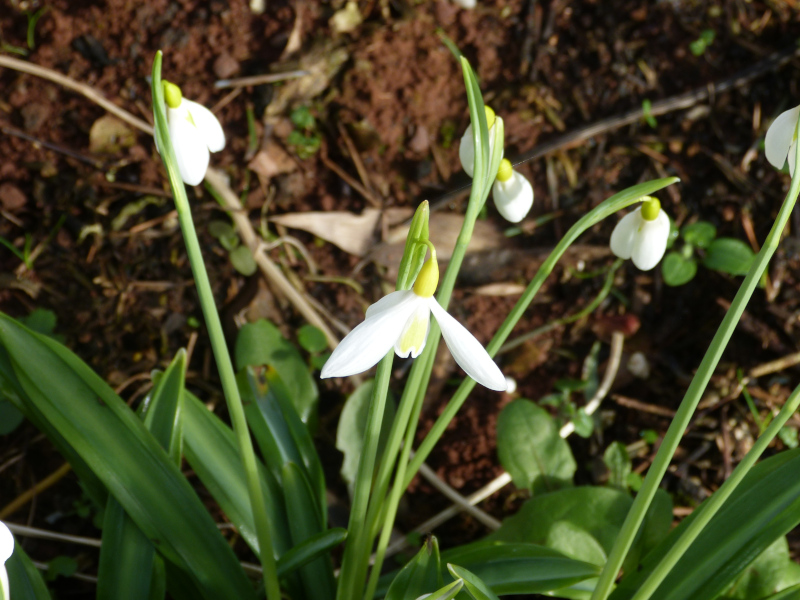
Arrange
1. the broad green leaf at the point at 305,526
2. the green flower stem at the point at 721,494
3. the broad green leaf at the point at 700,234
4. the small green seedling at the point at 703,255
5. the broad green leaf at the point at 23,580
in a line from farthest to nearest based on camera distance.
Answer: the broad green leaf at the point at 700,234, the small green seedling at the point at 703,255, the broad green leaf at the point at 305,526, the broad green leaf at the point at 23,580, the green flower stem at the point at 721,494

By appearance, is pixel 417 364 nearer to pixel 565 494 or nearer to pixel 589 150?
pixel 565 494

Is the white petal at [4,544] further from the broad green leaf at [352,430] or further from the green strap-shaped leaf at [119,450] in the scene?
the broad green leaf at [352,430]

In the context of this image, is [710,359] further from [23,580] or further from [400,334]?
[23,580]

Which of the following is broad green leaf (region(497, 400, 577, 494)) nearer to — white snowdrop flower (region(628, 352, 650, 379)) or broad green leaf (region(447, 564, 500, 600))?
white snowdrop flower (region(628, 352, 650, 379))

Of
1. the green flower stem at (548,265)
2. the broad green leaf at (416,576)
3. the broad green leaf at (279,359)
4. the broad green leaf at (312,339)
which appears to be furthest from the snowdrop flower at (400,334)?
the broad green leaf at (312,339)

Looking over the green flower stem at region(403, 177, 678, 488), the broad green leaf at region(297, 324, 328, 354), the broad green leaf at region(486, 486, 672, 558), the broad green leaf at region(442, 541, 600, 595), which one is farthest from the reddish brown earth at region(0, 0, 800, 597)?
the green flower stem at region(403, 177, 678, 488)

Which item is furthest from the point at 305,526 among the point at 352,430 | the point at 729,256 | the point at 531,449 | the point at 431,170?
the point at 729,256
